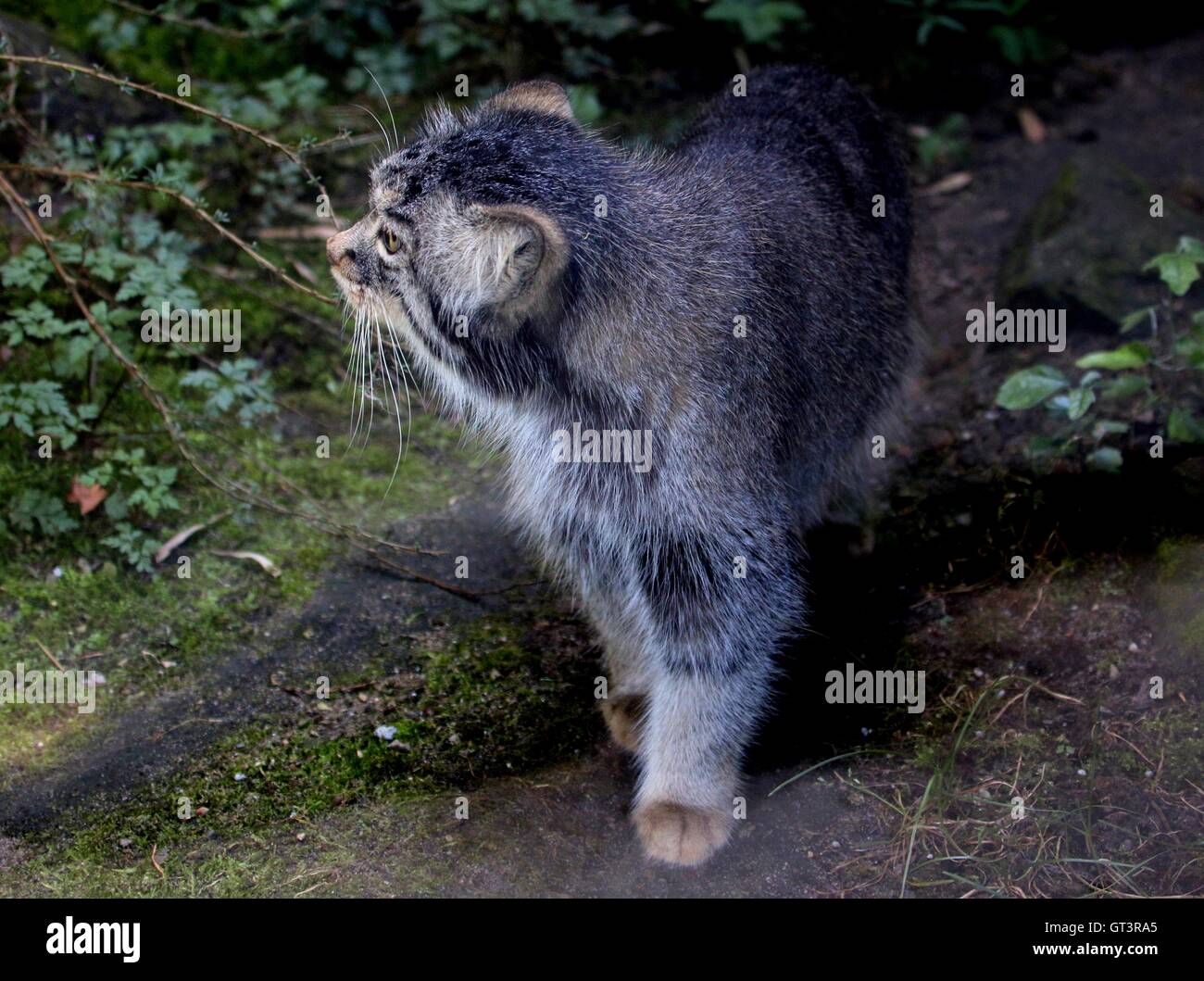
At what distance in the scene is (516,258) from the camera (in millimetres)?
3855

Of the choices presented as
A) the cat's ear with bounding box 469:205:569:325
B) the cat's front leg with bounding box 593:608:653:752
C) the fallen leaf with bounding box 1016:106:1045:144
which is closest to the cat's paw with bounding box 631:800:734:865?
the cat's front leg with bounding box 593:608:653:752

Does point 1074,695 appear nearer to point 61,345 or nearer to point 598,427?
point 598,427

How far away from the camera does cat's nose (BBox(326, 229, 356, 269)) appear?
4348mm

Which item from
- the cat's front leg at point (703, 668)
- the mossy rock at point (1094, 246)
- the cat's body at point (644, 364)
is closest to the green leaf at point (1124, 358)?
the cat's body at point (644, 364)

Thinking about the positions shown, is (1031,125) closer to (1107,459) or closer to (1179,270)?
(1179,270)

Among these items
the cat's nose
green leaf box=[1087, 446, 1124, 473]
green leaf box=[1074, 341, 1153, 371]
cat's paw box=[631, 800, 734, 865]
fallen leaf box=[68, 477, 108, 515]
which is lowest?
cat's paw box=[631, 800, 734, 865]

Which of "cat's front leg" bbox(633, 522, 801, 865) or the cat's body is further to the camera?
"cat's front leg" bbox(633, 522, 801, 865)

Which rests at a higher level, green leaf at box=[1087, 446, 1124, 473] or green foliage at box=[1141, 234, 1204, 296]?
green foliage at box=[1141, 234, 1204, 296]

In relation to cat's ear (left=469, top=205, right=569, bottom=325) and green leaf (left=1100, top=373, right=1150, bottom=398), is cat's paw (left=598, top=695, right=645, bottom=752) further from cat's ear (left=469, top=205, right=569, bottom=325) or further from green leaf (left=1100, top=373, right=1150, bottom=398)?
green leaf (left=1100, top=373, right=1150, bottom=398)

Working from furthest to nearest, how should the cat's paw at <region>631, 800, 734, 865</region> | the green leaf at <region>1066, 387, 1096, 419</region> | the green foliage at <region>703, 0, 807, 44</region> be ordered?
1. the green foliage at <region>703, 0, 807, 44</region>
2. the green leaf at <region>1066, 387, 1096, 419</region>
3. the cat's paw at <region>631, 800, 734, 865</region>

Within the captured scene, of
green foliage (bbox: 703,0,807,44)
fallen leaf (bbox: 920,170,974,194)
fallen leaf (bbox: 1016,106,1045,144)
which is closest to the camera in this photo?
green foliage (bbox: 703,0,807,44)

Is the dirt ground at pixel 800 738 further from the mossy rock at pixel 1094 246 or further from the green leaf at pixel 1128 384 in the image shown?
the mossy rock at pixel 1094 246
